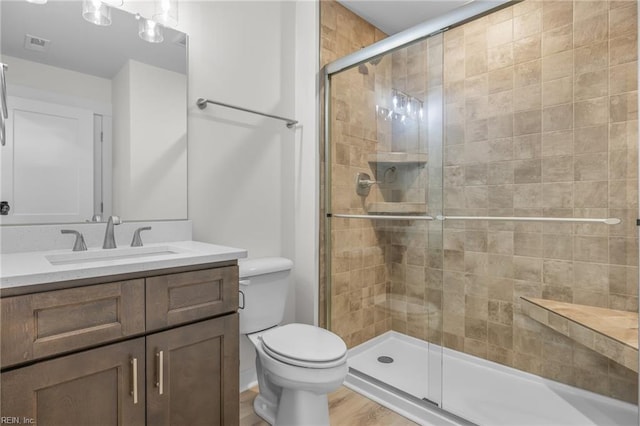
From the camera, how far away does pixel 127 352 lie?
110 centimetres

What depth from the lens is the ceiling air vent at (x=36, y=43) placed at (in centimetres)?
138

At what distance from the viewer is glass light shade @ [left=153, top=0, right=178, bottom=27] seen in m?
1.65

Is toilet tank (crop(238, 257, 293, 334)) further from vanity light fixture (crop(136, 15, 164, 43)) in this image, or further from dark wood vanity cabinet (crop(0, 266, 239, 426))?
vanity light fixture (crop(136, 15, 164, 43))

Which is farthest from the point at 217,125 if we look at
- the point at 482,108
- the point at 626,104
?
the point at 626,104

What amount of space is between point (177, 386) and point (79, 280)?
497 millimetres

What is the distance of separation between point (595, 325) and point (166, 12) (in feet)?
8.33

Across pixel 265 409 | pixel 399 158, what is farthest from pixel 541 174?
pixel 265 409

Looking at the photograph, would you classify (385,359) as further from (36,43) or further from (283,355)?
(36,43)

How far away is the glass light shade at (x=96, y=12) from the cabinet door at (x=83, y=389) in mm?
1365

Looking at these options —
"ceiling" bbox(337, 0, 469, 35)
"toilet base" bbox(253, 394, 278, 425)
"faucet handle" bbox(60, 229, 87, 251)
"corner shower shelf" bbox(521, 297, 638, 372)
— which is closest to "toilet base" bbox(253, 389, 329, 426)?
"toilet base" bbox(253, 394, 278, 425)

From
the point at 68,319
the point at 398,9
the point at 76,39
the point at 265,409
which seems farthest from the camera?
the point at 398,9

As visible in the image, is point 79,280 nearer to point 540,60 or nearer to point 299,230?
point 299,230

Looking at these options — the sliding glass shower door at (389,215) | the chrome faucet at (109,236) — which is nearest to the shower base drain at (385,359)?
the sliding glass shower door at (389,215)

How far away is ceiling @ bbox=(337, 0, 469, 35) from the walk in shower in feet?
0.67
